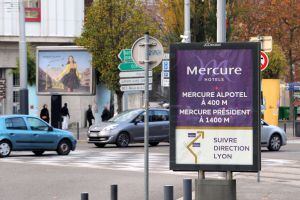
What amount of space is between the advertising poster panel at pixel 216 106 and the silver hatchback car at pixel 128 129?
1905 centimetres

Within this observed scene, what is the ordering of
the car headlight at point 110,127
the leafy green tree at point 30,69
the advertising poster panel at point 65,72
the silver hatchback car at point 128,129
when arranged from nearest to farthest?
the car headlight at point 110,127 → the silver hatchback car at point 128,129 → the advertising poster panel at point 65,72 → the leafy green tree at point 30,69

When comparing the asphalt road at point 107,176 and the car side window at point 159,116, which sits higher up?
the car side window at point 159,116

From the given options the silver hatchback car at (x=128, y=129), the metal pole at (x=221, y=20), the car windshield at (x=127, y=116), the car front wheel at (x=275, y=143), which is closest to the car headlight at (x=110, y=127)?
the silver hatchback car at (x=128, y=129)

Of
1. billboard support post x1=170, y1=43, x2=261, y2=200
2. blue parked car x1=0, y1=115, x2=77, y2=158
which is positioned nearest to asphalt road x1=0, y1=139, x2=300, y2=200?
blue parked car x1=0, y1=115, x2=77, y2=158

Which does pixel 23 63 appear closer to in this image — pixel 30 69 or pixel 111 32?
pixel 111 32

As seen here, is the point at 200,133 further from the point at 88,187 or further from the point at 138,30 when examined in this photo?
the point at 138,30

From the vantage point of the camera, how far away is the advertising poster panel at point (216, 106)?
12.5 m

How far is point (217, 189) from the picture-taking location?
12.6 metres

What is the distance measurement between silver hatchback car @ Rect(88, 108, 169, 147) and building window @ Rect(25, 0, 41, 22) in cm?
2054

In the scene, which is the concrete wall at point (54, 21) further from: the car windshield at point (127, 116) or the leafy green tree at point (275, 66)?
the car windshield at point (127, 116)

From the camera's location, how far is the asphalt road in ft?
53.5

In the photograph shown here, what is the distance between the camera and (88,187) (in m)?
17.6

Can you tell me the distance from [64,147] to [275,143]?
328 inches

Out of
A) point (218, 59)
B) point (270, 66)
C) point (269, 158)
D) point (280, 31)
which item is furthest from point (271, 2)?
point (218, 59)
